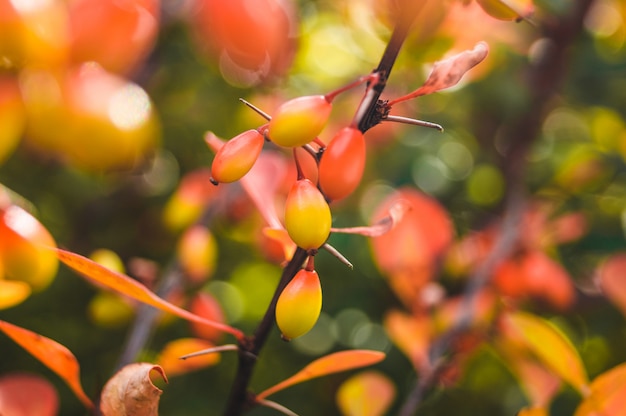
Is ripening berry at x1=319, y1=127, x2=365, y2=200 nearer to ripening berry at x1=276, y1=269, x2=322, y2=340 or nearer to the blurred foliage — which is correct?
ripening berry at x1=276, y1=269, x2=322, y2=340

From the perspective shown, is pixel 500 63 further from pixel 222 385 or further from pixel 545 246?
pixel 222 385

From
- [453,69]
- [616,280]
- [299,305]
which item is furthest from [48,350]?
[616,280]

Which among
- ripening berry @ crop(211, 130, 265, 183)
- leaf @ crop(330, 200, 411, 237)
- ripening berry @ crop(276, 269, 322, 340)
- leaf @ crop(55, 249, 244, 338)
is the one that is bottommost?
leaf @ crop(55, 249, 244, 338)

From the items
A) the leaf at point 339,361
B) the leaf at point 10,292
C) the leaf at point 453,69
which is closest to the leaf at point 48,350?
the leaf at point 10,292

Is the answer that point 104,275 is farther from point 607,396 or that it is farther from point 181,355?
point 607,396

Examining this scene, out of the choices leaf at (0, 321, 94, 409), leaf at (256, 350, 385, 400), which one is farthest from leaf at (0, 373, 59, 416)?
leaf at (256, 350, 385, 400)

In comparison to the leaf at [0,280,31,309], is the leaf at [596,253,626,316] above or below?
below
